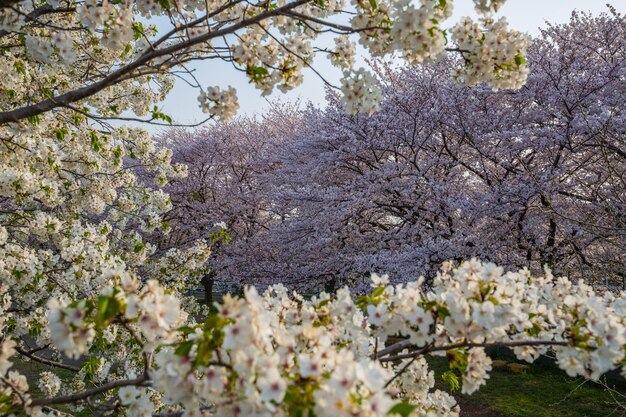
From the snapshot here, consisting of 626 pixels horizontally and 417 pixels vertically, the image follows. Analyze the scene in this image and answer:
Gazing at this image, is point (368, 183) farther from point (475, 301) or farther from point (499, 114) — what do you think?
point (475, 301)

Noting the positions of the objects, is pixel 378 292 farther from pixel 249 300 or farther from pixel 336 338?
pixel 249 300

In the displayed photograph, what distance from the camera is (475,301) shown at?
2236mm

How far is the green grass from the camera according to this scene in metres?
7.50

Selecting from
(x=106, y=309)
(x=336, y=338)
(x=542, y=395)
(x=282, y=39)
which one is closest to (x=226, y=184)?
(x=542, y=395)

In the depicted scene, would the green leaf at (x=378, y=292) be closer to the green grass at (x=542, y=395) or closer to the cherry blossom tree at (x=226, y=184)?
the green grass at (x=542, y=395)

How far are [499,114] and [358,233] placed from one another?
433 centimetres

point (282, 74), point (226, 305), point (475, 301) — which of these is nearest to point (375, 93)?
point (282, 74)

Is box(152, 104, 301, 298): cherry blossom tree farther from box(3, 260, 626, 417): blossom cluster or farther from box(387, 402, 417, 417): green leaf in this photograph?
box(387, 402, 417, 417): green leaf

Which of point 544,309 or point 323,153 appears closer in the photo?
point 544,309

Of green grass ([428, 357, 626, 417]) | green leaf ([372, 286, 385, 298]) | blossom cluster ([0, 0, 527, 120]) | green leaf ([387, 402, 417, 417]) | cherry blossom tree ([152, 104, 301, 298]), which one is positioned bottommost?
green grass ([428, 357, 626, 417])

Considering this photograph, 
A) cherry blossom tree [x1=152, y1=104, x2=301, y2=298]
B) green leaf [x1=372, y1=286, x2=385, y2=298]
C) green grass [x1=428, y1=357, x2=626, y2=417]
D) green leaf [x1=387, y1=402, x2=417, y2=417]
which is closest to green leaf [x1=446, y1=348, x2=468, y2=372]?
green leaf [x1=372, y1=286, x2=385, y2=298]

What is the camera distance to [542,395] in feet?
27.3

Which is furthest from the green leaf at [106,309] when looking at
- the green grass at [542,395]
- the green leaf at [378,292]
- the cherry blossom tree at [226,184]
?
the cherry blossom tree at [226,184]

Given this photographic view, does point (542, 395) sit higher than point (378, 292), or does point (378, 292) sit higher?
point (378, 292)
